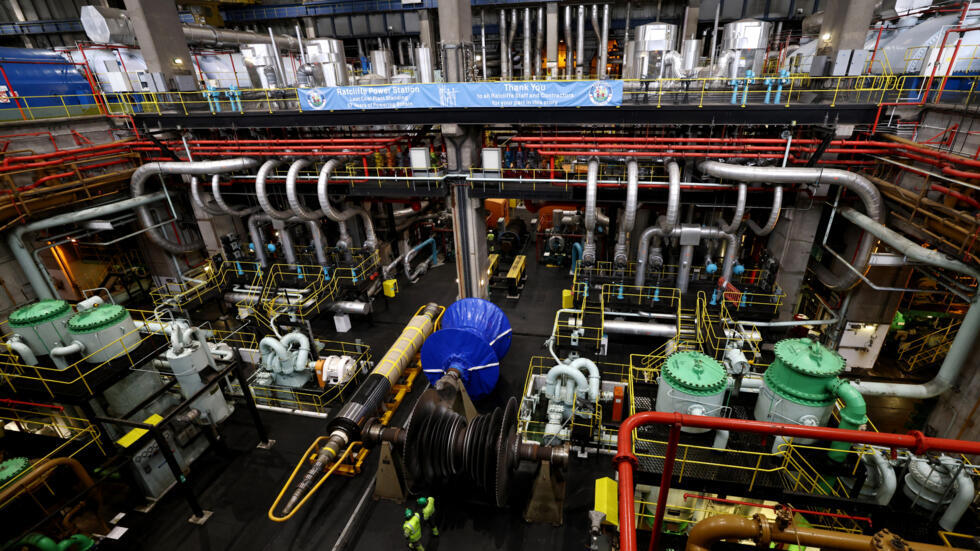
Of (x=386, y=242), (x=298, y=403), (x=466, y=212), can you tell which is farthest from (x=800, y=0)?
(x=298, y=403)

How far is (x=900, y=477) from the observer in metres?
6.72

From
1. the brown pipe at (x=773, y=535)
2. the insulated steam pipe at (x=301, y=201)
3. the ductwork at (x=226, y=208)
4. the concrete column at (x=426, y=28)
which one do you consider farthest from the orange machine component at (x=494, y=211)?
the brown pipe at (x=773, y=535)

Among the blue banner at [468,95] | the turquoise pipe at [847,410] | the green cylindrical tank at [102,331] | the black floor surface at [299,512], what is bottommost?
the black floor surface at [299,512]

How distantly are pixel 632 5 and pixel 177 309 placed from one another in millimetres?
25937

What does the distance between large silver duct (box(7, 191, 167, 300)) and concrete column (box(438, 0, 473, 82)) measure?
1238 centimetres

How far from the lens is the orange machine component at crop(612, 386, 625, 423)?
9852mm

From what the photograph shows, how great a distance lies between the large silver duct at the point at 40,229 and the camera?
13.0 meters

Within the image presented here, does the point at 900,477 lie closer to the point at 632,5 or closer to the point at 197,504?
the point at 197,504

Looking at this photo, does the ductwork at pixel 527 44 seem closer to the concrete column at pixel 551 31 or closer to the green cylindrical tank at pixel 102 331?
the concrete column at pixel 551 31

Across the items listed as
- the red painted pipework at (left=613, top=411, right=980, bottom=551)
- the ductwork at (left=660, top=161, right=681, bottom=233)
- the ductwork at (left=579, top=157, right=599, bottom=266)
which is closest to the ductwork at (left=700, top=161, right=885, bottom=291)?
the ductwork at (left=660, top=161, right=681, bottom=233)

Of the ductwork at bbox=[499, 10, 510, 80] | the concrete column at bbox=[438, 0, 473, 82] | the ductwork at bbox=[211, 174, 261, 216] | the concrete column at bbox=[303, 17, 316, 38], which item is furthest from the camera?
the concrete column at bbox=[303, 17, 316, 38]

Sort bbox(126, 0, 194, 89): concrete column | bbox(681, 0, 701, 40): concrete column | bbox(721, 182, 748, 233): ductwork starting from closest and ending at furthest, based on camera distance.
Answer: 1. bbox(721, 182, 748, 233): ductwork
2. bbox(126, 0, 194, 89): concrete column
3. bbox(681, 0, 701, 40): concrete column

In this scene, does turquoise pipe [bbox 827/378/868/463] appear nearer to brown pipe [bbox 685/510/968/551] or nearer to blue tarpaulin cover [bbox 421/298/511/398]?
brown pipe [bbox 685/510/968/551]

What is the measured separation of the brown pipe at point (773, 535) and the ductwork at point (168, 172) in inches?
633
